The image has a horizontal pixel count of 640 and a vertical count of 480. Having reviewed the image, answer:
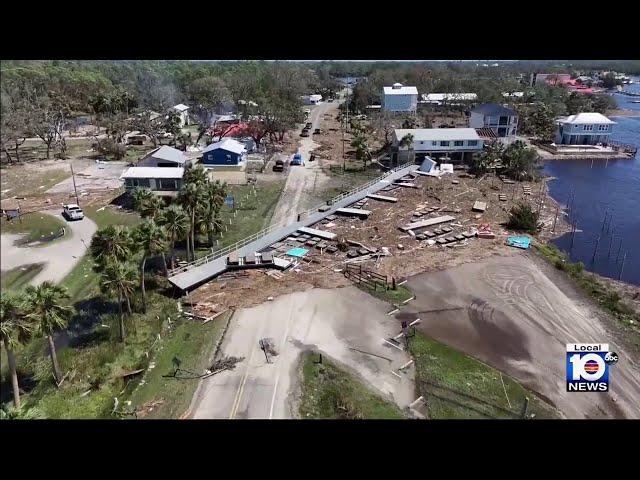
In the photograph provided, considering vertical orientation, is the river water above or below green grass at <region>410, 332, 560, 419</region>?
above

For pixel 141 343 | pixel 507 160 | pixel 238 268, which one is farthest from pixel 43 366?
pixel 507 160

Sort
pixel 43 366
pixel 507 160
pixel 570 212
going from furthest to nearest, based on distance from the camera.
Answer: pixel 507 160
pixel 570 212
pixel 43 366

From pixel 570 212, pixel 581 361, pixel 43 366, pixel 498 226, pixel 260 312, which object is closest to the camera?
pixel 581 361

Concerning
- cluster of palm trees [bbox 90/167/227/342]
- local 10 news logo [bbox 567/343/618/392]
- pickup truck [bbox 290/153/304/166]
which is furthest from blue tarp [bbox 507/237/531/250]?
pickup truck [bbox 290/153/304/166]

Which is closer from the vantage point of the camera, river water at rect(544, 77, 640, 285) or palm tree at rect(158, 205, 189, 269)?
palm tree at rect(158, 205, 189, 269)

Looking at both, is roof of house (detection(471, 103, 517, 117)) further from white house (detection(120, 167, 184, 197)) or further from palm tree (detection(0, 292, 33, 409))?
palm tree (detection(0, 292, 33, 409))
